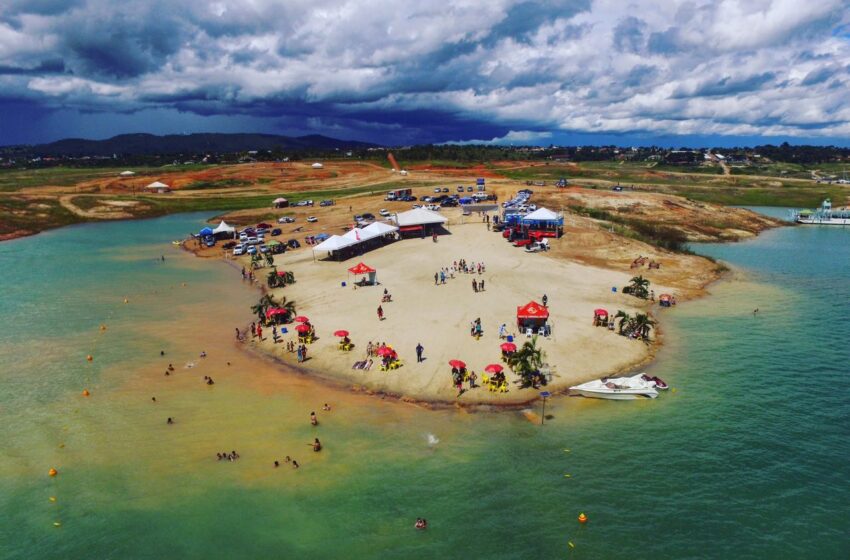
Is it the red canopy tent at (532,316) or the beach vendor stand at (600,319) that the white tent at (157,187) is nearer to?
the red canopy tent at (532,316)

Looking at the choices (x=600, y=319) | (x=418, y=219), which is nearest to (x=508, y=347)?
(x=600, y=319)

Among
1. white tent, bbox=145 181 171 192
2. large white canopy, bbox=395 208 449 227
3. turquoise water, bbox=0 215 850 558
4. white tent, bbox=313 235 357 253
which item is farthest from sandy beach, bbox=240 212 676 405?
white tent, bbox=145 181 171 192

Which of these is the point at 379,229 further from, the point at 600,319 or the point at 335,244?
the point at 600,319

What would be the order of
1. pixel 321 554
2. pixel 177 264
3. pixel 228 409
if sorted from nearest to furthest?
pixel 321 554, pixel 228 409, pixel 177 264

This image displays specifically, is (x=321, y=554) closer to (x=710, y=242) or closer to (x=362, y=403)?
(x=362, y=403)

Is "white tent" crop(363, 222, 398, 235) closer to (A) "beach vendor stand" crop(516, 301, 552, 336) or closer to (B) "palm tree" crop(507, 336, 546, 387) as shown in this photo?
(A) "beach vendor stand" crop(516, 301, 552, 336)

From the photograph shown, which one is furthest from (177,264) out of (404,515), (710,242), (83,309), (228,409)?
(710,242)
